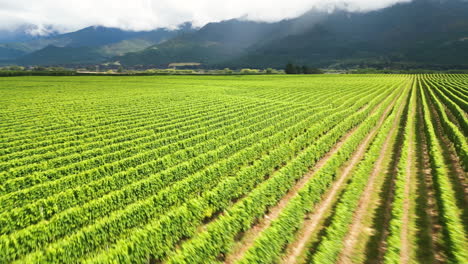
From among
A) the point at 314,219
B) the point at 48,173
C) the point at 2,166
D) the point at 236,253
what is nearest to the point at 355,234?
the point at 314,219

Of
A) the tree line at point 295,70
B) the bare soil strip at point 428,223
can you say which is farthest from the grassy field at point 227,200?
the tree line at point 295,70

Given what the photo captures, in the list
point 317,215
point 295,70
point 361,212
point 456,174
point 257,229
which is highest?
point 295,70

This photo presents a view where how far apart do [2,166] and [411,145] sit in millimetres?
29350

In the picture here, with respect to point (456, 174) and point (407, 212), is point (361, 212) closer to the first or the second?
point (407, 212)

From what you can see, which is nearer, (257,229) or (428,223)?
(428,223)

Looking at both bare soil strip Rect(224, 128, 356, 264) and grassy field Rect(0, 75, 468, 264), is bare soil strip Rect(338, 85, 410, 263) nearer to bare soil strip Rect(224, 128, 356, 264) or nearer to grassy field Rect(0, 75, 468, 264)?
grassy field Rect(0, 75, 468, 264)

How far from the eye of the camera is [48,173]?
1345cm

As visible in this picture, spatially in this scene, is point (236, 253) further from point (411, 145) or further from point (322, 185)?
point (411, 145)

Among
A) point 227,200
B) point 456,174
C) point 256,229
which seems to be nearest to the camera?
point 256,229

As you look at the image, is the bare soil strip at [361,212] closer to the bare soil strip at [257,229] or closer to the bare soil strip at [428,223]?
the bare soil strip at [428,223]

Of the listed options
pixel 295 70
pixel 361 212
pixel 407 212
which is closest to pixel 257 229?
pixel 361 212

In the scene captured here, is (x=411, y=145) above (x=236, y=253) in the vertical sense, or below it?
above

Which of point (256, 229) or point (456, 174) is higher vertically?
point (456, 174)

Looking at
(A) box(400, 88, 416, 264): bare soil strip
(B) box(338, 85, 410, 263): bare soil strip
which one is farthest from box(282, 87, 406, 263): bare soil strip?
(A) box(400, 88, 416, 264): bare soil strip
